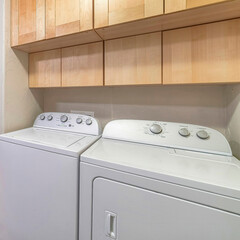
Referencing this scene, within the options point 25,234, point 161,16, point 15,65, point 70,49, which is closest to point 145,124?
point 161,16

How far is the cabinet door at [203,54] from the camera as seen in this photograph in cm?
76

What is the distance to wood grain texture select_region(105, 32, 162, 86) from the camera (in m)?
0.92

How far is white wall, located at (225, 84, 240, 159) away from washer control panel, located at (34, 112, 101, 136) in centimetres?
96

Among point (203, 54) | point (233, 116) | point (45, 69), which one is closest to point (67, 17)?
point (45, 69)

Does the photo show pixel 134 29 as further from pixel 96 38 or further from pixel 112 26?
pixel 96 38

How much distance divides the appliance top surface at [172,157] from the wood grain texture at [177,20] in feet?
2.06

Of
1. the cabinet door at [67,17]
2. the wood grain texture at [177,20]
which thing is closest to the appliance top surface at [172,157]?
the wood grain texture at [177,20]

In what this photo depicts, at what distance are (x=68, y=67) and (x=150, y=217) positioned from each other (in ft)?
3.92

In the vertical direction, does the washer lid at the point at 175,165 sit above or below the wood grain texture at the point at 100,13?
below

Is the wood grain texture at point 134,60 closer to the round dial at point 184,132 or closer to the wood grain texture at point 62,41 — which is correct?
the wood grain texture at point 62,41

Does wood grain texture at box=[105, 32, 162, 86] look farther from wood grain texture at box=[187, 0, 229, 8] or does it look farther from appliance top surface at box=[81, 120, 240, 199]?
appliance top surface at box=[81, 120, 240, 199]

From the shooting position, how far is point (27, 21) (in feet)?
3.67

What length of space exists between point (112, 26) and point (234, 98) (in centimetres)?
91

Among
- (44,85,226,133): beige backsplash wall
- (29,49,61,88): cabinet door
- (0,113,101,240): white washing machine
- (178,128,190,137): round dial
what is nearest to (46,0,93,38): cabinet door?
(29,49,61,88): cabinet door
